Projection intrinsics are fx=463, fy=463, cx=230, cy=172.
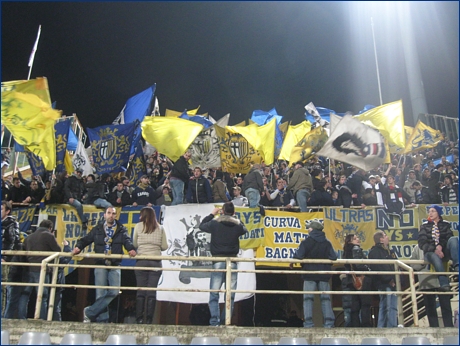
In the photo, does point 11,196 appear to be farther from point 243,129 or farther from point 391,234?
point 391,234

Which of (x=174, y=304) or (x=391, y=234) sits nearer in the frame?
(x=391, y=234)

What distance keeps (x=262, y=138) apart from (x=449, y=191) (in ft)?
17.2

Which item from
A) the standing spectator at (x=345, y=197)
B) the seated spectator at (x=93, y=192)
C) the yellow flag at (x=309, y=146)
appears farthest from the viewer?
the yellow flag at (x=309, y=146)

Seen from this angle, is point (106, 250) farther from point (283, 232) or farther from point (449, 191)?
point (449, 191)

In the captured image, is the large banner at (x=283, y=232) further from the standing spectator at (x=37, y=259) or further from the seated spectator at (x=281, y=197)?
the standing spectator at (x=37, y=259)

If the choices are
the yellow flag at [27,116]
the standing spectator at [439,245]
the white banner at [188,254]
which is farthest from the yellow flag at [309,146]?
the yellow flag at [27,116]

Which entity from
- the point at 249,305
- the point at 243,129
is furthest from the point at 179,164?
the point at 249,305

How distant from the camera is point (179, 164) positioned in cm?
1153

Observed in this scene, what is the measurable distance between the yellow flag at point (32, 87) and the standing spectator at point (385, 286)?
722 centimetres

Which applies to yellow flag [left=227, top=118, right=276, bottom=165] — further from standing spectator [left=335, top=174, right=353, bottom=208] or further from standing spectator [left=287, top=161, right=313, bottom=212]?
standing spectator [left=335, top=174, right=353, bottom=208]

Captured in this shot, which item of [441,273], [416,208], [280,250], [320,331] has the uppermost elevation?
[416,208]

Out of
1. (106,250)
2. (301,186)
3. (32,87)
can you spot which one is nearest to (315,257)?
(106,250)

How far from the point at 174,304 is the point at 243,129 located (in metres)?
5.28

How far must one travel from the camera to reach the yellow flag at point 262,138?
43.4 feet
